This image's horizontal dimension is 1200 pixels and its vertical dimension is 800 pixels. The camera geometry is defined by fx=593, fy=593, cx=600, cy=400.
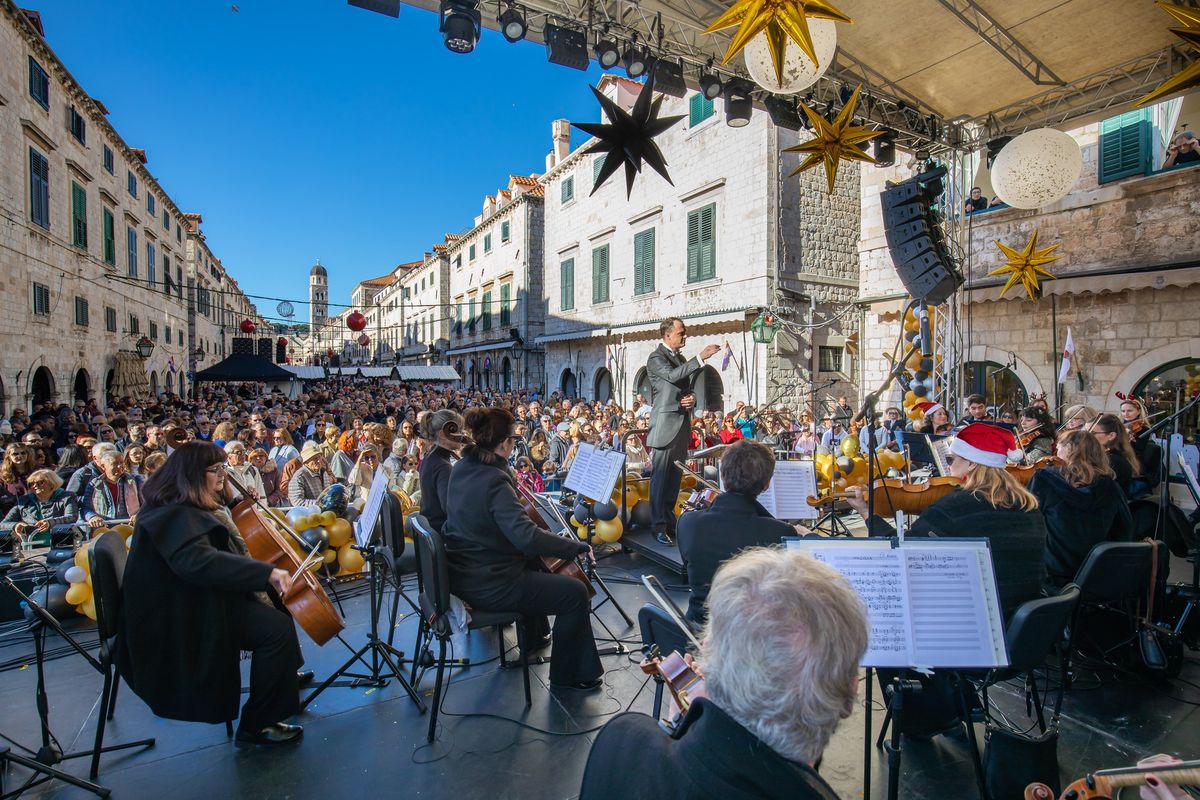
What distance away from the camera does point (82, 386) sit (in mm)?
16609

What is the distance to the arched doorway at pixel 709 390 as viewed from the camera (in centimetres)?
1584

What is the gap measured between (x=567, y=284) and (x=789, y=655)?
20.9 m

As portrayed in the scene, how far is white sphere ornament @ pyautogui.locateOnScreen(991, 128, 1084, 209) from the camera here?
20.1 feet

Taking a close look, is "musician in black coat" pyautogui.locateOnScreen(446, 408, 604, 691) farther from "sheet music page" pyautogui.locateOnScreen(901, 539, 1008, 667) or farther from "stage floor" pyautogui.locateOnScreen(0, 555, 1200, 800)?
"sheet music page" pyautogui.locateOnScreen(901, 539, 1008, 667)

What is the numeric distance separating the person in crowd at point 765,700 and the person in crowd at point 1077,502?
10.5 feet

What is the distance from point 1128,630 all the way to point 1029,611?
6.51 feet

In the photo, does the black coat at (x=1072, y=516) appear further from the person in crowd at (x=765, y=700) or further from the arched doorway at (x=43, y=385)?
the arched doorway at (x=43, y=385)

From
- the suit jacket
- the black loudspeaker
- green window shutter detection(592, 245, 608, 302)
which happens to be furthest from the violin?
green window shutter detection(592, 245, 608, 302)

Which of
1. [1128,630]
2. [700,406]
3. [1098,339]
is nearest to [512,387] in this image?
[700,406]

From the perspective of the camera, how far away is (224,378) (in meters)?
15.8

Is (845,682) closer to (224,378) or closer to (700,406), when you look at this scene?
(700,406)

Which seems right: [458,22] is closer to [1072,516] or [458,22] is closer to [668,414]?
[668,414]

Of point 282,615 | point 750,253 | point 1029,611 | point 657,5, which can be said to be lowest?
point 282,615

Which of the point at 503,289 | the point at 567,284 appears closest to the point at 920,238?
the point at 567,284
